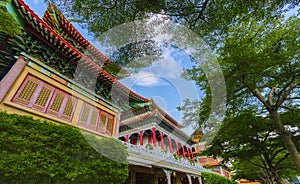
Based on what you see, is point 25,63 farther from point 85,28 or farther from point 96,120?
point 96,120

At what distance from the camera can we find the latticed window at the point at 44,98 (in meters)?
4.89

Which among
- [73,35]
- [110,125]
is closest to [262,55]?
[110,125]

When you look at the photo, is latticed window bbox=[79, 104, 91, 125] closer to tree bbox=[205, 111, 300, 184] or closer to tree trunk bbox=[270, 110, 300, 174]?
tree bbox=[205, 111, 300, 184]

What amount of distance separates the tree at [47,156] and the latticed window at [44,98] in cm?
143

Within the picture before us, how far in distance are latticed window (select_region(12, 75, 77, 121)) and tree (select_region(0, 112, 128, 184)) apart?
56.4 inches

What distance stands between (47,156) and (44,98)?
2.54 m

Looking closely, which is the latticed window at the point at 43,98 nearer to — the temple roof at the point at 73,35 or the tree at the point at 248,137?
the temple roof at the point at 73,35

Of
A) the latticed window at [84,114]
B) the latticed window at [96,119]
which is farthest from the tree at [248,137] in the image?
the latticed window at [84,114]

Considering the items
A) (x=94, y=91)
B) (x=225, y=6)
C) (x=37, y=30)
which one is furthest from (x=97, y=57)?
(x=225, y=6)

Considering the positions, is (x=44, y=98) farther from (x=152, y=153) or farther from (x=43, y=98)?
(x=152, y=153)

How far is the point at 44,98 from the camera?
539cm

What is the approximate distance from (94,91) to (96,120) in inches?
56.0

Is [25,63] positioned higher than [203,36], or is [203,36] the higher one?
[203,36]

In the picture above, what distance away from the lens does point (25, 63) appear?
501 centimetres
